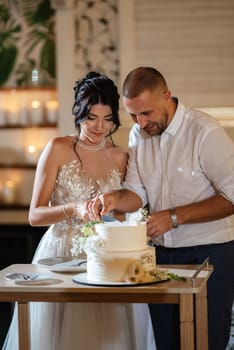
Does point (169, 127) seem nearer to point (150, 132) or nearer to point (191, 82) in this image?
point (150, 132)

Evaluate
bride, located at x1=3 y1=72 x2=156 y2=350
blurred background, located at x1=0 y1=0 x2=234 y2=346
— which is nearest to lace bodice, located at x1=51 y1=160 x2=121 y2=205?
bride, located at x1=3 y1=72 x2=156 y2=350

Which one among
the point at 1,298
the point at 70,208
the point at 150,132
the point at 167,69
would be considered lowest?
the point at 1,298

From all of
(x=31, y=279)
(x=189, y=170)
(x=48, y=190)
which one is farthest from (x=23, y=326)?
(x=189, y=170)

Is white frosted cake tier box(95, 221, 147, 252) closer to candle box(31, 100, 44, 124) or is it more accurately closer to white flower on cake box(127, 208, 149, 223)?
white flower on cake box(127, 208, 149, 223)

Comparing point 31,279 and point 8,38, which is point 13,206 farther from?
point 31,279

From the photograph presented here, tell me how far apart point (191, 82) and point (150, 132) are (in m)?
1.89

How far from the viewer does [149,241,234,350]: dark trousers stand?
9.77ft

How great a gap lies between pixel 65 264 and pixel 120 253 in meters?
0.42

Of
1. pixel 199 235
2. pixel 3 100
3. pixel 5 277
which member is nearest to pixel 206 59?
pixel 3 100

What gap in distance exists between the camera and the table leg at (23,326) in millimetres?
2594

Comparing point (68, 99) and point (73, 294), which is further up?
point (68, 99)

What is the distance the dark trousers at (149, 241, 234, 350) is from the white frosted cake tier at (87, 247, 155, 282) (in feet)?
1.53

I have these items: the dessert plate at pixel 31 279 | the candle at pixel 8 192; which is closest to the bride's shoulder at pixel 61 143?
the dessert plate at pixel 31 279

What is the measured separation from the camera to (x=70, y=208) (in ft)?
10.2
